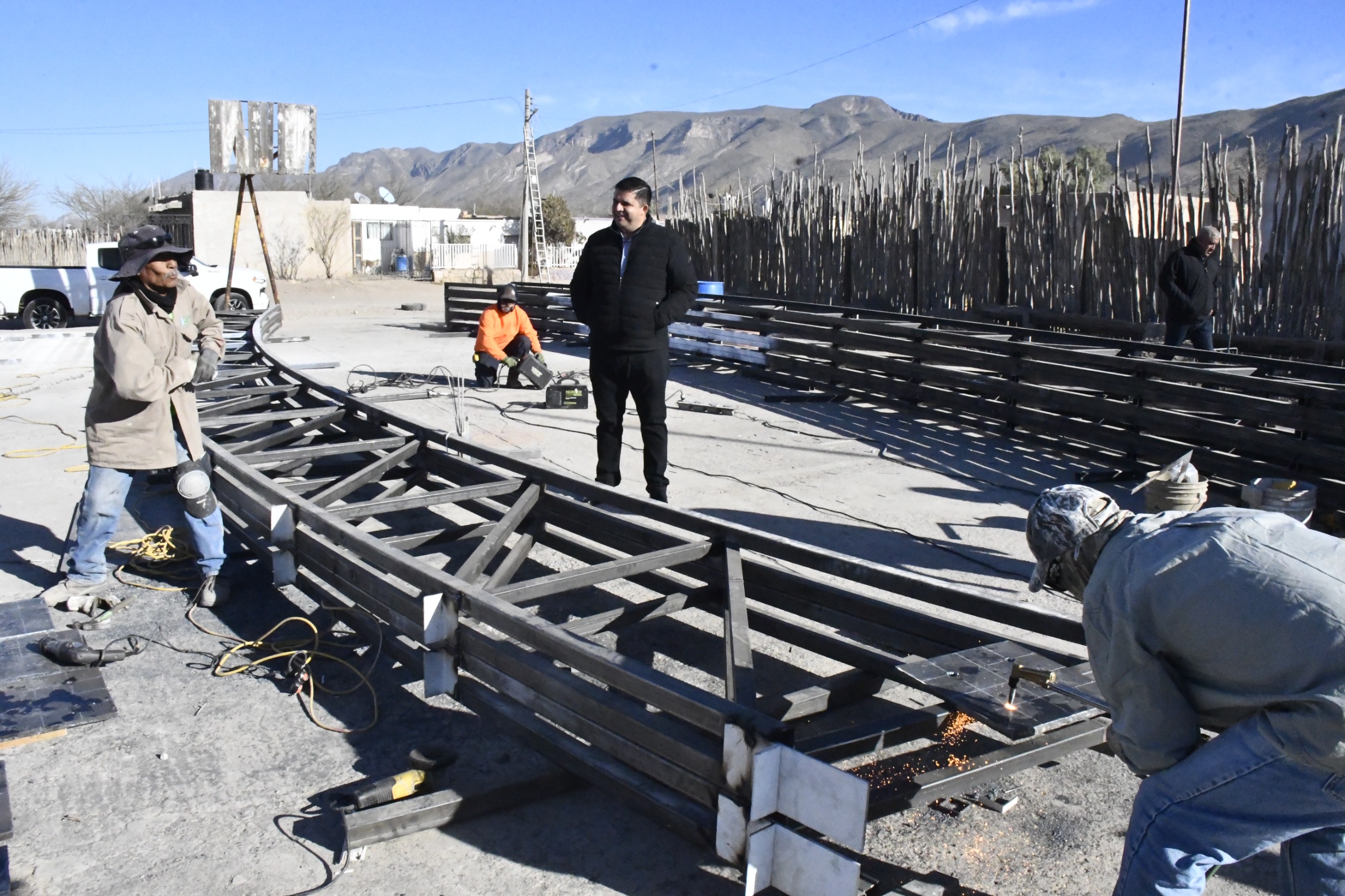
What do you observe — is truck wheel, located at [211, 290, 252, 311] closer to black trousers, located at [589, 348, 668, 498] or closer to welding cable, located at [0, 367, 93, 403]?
welding cable, located at [0, 367, 93, 403]

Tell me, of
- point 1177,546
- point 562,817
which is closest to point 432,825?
point 562,817

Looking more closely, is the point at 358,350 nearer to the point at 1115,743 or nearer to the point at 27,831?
the point at 27,831

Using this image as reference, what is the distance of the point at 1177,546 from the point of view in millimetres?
2227

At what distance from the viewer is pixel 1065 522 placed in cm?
245

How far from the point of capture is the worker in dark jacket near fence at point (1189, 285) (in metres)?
10.3

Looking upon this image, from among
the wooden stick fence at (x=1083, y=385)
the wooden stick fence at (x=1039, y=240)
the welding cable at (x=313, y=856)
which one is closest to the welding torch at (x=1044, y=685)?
the welding cable at (x=313, y=856)

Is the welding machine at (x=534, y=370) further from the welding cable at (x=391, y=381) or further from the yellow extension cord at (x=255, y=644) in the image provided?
the yellow extension cord at (x=255, y=644)

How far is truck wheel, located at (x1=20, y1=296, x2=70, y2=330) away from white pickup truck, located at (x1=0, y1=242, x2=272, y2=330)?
1 centimetres

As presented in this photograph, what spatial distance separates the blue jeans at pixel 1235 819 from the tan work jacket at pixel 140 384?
477cm

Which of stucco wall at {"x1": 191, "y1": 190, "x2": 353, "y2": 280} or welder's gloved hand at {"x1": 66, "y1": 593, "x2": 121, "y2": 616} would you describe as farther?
stucco wall at {"x1": 191, "y1": 190, "x2": 353, "y2": 280}

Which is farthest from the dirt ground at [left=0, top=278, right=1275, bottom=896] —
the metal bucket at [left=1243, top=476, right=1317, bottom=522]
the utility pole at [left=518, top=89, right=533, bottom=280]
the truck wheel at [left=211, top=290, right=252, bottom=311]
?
the utility pole at [left=518, top=89, right=533, bottom=280]

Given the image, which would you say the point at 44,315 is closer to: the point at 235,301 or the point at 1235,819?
the point at 235,301

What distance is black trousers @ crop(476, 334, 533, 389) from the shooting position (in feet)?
40.7

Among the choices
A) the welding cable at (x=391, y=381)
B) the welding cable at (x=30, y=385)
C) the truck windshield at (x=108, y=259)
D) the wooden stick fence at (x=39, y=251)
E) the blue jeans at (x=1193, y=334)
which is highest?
the wooden stick fence at (x=39, y=251)
